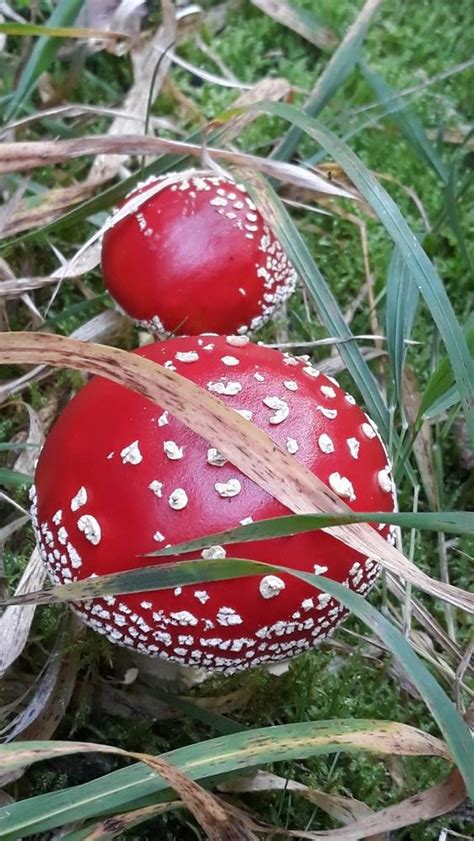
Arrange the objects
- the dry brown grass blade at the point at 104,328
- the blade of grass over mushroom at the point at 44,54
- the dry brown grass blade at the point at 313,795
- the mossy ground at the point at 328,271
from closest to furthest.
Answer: the dry brown grass blade at the point at 313,795, the mossy ground at the point at 328,271, the blade of grass over mushroom at the point at 44,54, the dry brown grass blade at the point at 104,328

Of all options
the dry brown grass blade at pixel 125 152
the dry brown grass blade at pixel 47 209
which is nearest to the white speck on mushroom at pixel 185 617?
the dry brown grass blade at pixel 125 152

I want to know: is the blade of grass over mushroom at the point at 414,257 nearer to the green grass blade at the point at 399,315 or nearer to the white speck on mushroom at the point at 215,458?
the green grass blade at the point at 399,315

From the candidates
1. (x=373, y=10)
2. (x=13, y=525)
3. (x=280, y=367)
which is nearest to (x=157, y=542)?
(x=280, y=367)

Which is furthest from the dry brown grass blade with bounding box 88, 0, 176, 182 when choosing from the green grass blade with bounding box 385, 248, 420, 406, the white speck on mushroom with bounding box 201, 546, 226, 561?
the white speck on mushroom with bounding box 201, 546, 226, 561

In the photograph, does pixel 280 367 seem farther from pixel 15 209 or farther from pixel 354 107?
pixel 354 107

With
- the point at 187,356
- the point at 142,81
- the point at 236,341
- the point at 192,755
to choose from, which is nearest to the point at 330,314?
the point at 236,341

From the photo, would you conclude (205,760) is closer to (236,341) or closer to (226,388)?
(226,388)
